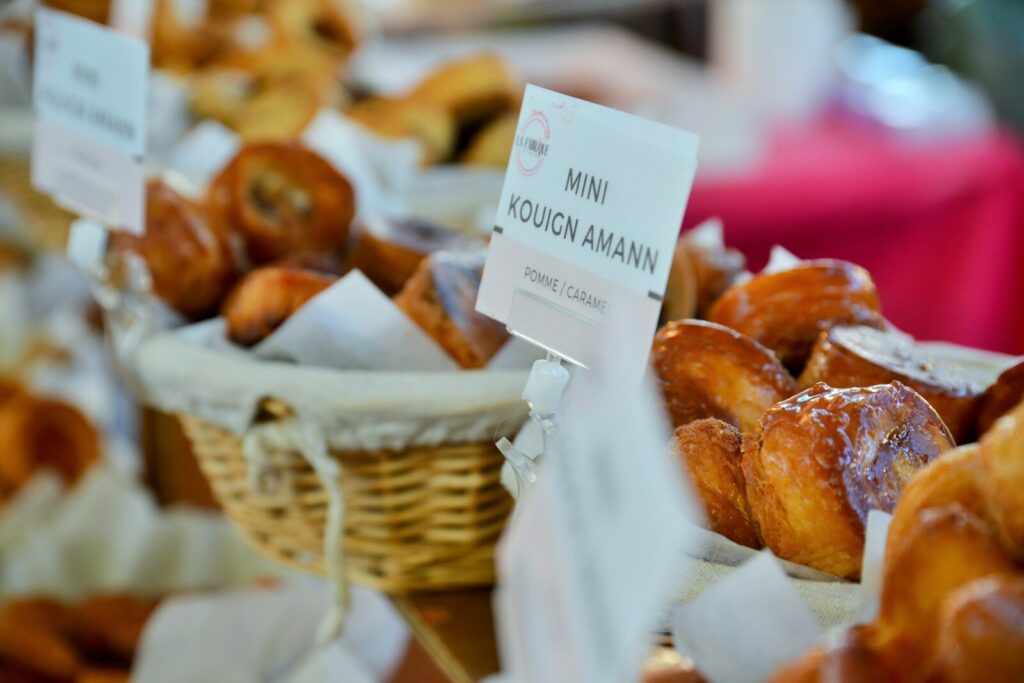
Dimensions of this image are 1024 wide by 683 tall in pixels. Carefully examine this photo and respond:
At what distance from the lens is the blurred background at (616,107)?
157 cm

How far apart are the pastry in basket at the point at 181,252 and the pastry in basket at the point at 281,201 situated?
0.04m

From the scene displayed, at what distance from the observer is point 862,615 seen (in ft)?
1.66

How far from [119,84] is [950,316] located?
6.02 ft

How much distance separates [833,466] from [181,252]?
63cm

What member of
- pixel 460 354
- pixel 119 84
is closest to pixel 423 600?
pixel 460 354

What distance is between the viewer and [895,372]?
0.68 meters

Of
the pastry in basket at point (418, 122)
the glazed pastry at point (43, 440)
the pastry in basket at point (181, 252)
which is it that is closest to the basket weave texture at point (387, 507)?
the pastry in basket at point (181, 252)

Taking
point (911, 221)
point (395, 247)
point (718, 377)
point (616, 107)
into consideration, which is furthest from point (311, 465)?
point (911, 221)

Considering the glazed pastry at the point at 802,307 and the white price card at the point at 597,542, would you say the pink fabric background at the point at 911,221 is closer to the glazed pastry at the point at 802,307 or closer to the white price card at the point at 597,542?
the glazed pastry at the point at 802,307

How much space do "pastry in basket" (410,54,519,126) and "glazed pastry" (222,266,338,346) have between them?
806 mm

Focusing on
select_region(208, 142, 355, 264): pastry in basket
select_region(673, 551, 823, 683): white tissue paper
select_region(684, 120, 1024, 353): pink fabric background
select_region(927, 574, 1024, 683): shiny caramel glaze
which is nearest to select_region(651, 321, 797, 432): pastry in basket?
select_region(673, 551, 823, 683): white tissue paper

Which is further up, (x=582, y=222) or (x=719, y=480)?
(x=582, y=222)

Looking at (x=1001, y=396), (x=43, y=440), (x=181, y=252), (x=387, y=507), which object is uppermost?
(x=1001, y=396)

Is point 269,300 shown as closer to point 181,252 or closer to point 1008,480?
point 181,252
